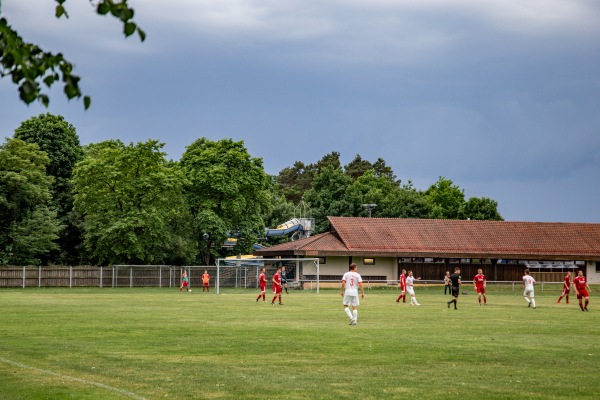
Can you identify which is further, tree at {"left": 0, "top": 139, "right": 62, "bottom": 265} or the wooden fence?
tree at {"left": 0, "top": 139, "right": 62, "bottom": 265}

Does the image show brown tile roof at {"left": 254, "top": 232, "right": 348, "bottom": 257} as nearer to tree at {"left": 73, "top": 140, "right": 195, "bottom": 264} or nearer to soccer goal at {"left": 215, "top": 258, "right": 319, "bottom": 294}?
soccer goal at {"left": 215, "top": 258, "right": 319, "bottom": 294}

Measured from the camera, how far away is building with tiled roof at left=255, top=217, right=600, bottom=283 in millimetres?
79562

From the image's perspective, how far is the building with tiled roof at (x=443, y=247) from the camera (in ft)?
261

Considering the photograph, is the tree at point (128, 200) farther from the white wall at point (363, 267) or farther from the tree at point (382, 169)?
the tree at point (382, 169)

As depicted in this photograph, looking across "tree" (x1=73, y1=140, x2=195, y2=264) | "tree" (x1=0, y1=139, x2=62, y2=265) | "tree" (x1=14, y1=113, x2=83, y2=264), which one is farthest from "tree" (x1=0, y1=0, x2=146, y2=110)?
"tree" (x1=14, y1=113, x2=83, y2=264)

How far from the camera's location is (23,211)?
7612 cm

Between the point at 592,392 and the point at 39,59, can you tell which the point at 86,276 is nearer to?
the point at 592,392

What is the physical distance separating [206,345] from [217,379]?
6.25m

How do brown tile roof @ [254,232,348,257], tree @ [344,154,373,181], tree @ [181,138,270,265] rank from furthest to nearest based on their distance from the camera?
1. tree @ [344,154,373,181]
2. tree @ [181,138,270,265]
3. brown tile roof @ [254,232,348,257]

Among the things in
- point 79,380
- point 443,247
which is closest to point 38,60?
point 79,380

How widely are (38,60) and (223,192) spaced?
7375 centimetres

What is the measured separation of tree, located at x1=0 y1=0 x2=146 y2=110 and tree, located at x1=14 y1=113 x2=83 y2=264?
256 ft

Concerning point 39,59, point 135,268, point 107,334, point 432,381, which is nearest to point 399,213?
point 135,268

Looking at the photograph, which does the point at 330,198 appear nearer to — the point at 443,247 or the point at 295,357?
the point at 443,247
